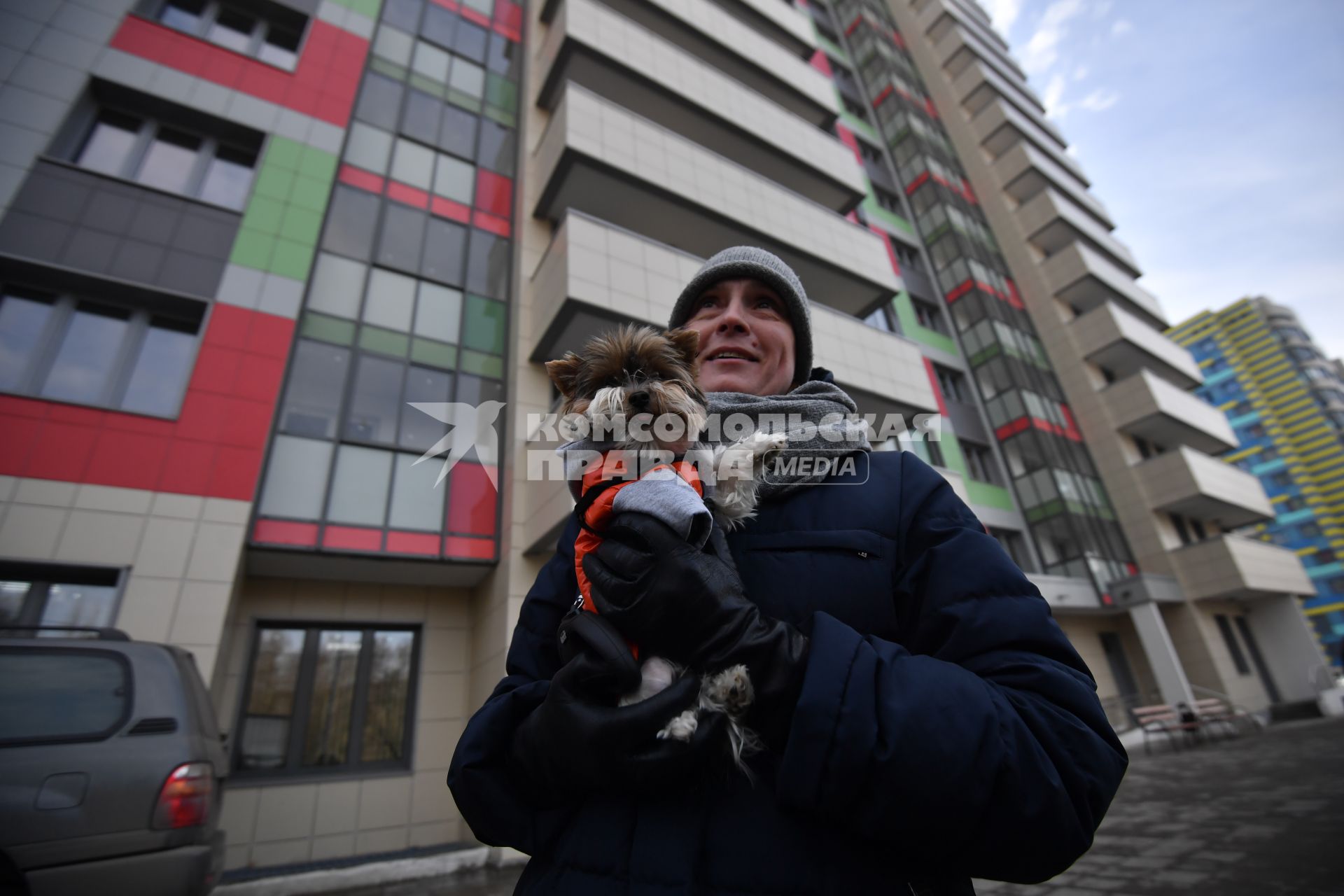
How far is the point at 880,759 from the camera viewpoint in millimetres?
933

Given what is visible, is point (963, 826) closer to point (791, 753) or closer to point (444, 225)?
point (791, 753)

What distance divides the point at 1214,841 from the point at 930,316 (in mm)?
19100

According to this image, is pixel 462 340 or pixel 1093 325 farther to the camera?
pixel 1093 325

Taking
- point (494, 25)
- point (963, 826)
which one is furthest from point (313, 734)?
point (494, 25)

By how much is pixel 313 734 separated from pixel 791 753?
10004 millimetres

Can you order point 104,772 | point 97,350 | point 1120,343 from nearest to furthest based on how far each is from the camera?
point 104,772 < point 97,350 < point 1120,343

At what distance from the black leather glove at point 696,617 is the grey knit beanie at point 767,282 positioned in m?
1.23

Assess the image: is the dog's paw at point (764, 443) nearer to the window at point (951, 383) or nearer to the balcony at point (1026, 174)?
the window at point (951, 383)

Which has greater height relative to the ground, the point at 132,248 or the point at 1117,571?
the point at 132,248

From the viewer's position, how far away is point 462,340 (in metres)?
10.6

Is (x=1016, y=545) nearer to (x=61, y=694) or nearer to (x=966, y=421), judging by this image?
(x=966, y=421)

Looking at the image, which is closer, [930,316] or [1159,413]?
[1159,413]

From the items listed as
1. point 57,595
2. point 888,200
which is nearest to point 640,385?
point 57,595

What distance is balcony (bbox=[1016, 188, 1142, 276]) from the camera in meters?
23.6
